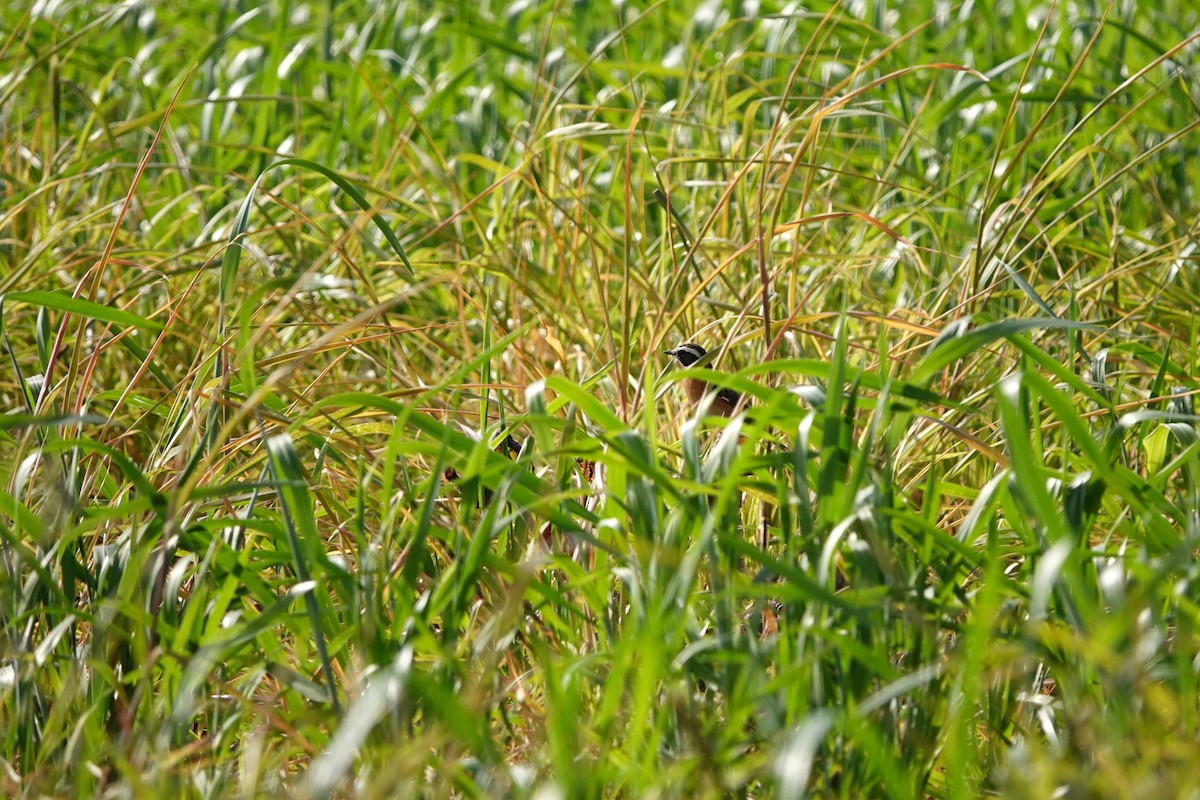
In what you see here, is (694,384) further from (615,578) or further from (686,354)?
(615,578)

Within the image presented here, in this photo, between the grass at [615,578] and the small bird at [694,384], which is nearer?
the grass at [615,578]

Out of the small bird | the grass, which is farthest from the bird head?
the grass

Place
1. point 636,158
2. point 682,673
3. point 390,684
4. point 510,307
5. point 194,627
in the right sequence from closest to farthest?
point 390,684, point 682,673, point 194,627, point 510,307, point 636,158

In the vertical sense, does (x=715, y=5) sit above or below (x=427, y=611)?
above

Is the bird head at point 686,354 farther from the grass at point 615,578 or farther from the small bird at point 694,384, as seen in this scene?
the grass at point 615,578

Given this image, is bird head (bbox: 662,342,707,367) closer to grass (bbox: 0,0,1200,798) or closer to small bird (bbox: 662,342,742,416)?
small bird (bbox: 662,342,742,416)

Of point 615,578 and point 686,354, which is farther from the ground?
point 686,354

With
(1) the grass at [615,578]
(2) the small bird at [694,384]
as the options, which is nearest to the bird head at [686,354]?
(2) the small bird at [694,384]

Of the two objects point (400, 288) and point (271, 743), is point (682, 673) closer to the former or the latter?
point (271, 743)

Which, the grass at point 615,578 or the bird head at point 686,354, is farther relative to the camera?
the bird head at point 686,354

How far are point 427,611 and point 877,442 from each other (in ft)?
2.66

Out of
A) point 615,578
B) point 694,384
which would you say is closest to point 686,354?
point 694,384

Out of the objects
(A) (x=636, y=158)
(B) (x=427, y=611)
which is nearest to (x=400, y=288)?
(A) (x=636, y=158)

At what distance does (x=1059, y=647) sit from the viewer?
144 centimetres
